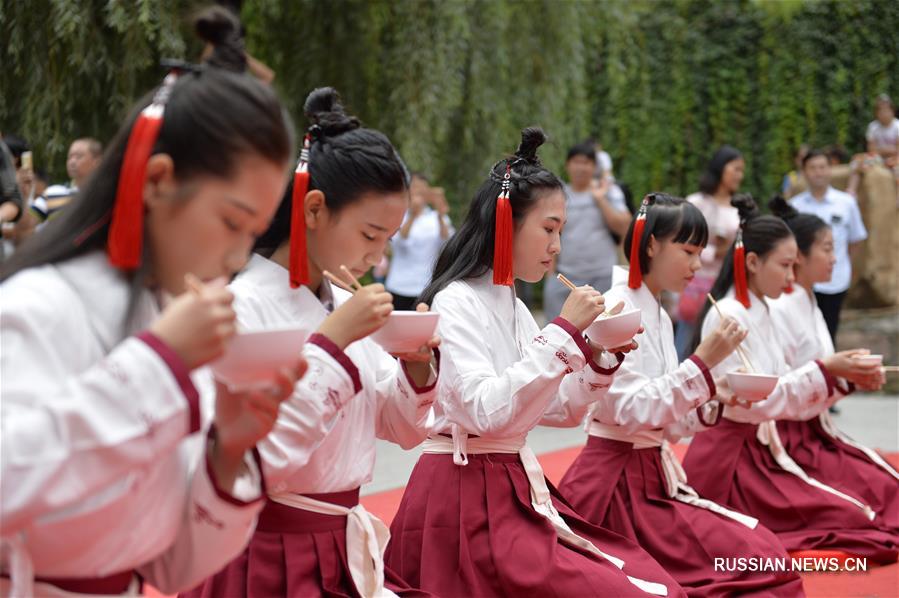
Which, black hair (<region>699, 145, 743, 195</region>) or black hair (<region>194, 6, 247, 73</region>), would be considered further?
black hair (<region>699, 145, 743, 195</region>)

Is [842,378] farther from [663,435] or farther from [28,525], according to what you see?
[28,525]

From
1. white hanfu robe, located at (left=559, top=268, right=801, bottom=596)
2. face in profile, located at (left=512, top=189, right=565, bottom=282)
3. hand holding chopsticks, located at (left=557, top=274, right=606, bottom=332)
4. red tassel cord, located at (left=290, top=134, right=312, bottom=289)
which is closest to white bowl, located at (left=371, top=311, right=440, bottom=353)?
red tassel cord, located at (left=290, top=134, right=312, bottom=289)

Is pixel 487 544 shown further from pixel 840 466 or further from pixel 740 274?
pixel 840 466

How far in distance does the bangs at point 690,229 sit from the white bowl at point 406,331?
5.15 ft

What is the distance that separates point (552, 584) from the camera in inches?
91.8

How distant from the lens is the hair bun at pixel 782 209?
4.39m

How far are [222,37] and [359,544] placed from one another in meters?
1.01

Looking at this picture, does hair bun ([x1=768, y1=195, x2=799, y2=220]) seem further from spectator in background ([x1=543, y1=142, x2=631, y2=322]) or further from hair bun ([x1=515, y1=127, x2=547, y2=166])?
hair bun ([x1=515, y1=127, x2=547, y2=166])

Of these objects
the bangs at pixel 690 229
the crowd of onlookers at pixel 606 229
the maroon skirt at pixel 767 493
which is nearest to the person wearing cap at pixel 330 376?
the bangs at pixel 690 229

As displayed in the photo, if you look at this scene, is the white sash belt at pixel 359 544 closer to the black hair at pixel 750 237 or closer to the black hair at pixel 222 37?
the black hair at pixel 222 37

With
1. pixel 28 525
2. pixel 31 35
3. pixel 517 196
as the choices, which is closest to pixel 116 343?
pixel 28 525

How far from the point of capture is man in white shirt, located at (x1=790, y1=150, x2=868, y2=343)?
Answer: 20.8 ft

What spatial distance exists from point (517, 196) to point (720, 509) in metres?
1.22

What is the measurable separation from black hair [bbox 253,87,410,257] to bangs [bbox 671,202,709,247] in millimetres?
1423
